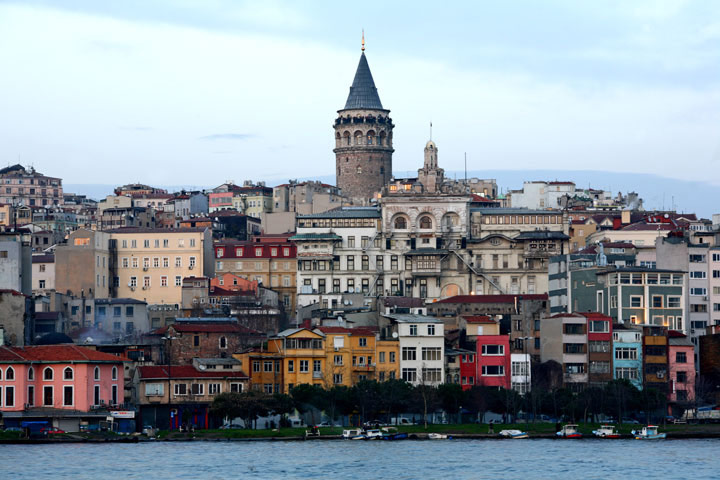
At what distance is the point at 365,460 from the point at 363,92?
337ft

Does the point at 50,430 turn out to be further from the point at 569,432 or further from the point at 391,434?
the point at 569,432

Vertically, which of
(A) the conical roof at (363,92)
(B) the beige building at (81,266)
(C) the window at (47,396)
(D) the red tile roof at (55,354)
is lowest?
(C) the window at (47,396)

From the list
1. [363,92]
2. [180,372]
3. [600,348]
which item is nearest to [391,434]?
[180,372]

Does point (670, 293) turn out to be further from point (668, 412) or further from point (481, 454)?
point (481, 454)

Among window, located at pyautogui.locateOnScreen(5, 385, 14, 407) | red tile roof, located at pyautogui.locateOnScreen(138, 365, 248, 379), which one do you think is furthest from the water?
red tile roof, located at pyautogui.locateOnScreen(138, 365, 248, 379)

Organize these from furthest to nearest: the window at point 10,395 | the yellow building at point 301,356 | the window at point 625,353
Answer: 1. the window at point 625,353
2. the yellow building at point 301,356
3. the window at point 10,395

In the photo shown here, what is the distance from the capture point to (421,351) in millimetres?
104000

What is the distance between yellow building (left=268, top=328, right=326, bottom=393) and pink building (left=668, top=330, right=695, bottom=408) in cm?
2167

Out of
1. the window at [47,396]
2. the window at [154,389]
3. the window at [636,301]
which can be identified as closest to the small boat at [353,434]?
the window at [154,389]

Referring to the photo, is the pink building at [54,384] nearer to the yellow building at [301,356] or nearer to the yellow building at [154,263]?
the yellow building at [301,356]

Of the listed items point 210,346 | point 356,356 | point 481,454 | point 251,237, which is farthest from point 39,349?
point 251,237

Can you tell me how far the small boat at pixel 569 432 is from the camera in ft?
309

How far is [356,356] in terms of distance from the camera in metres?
103

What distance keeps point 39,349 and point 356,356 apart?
19.5m
